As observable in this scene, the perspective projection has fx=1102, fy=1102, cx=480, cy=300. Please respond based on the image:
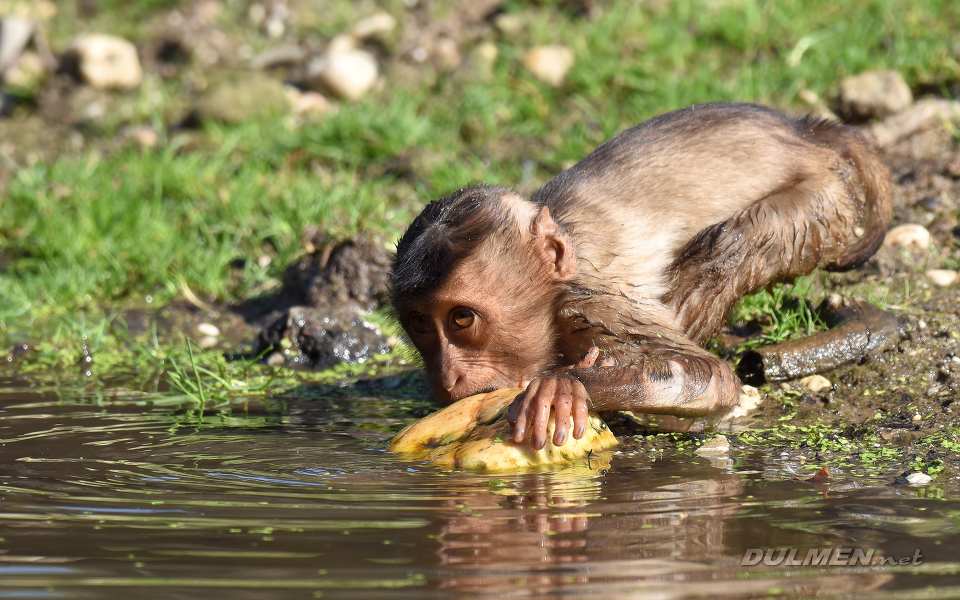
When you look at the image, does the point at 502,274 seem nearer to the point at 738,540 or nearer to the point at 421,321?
the point at 421,321

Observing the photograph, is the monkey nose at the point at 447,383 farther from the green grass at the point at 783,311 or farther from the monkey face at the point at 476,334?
the green grass at the point at 783,311

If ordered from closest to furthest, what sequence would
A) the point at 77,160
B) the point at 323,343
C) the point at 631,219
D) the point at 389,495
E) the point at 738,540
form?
the point at 738,540 < the point at 389,495 < the point at 631,219 < the point at 323,343 < the point at 77,160

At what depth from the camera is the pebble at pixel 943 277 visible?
5105 mm

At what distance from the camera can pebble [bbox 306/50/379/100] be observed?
859 centimetres

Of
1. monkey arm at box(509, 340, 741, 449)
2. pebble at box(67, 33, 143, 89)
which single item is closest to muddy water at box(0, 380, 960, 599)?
monkey arm at box(509, 340, 741, 449)

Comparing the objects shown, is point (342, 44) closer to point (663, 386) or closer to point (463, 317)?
point (463, 317)

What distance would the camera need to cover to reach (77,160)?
793cm

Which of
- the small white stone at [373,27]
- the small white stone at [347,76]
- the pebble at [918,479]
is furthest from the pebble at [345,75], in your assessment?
the pebble at [918,479]

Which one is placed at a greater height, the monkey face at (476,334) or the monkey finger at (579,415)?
the monkey face at (476,334)

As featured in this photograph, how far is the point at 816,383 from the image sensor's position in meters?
4.40

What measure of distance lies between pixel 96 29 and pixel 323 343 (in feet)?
19.4

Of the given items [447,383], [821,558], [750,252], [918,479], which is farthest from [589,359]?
[821,558]

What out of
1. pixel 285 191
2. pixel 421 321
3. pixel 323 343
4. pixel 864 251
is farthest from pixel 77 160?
pixel 864 251

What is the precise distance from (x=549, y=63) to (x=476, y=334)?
4.48 metres
